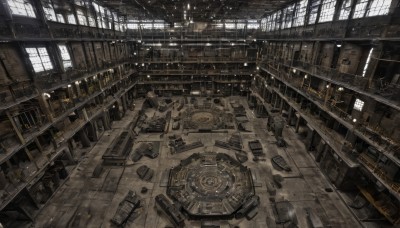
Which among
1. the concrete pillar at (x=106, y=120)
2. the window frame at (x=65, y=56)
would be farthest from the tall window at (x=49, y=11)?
the concrete pillar at (x=106, y=120)

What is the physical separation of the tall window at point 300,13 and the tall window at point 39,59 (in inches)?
1335

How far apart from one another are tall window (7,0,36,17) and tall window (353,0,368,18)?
32160mm

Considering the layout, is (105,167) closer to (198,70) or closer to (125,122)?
(125,122)

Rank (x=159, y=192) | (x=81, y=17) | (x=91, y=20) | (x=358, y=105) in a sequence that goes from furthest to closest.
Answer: (x=91, y=20) < (x=81, y=17) < (x=159, y=192) < (x=358, y=105)

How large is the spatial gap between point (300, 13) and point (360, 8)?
1199 centimetres

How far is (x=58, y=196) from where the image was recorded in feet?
61.3

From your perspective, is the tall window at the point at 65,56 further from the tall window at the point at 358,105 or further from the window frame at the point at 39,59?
the tall window at the point at 358,105

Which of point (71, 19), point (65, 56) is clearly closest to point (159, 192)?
point (65, 56)

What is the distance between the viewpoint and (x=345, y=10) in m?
19.9

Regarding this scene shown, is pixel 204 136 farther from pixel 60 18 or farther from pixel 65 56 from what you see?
pixel 60 18

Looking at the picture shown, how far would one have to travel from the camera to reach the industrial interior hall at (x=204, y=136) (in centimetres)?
1576

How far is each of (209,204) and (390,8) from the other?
22.0 m

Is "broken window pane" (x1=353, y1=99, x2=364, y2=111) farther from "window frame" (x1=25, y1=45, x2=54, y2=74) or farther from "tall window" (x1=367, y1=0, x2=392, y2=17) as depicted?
"window frame" (x1=25, y1=45, x2=54, y2=74)

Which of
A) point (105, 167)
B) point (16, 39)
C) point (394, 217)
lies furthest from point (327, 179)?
point (16, 39)
